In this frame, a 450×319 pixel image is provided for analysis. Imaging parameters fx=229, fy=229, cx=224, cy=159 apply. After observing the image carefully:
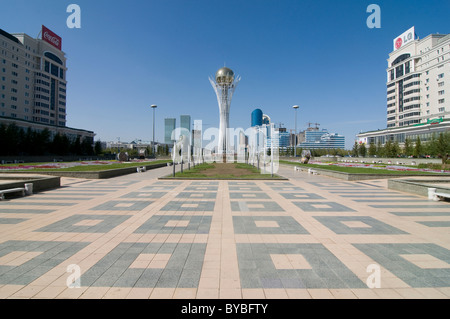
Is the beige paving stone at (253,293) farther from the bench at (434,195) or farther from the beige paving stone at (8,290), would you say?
the bench at (434,195)

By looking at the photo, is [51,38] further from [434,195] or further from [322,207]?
[434,195]

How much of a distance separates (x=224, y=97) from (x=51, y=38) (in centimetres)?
6103

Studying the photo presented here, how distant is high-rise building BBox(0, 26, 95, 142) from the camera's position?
55.5 metres

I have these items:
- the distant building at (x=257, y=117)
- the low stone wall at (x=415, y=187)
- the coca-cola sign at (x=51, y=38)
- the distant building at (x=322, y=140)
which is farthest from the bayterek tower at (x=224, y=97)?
the distant building at (x=322, y=140)

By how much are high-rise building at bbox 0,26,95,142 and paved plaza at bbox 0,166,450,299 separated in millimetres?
56277

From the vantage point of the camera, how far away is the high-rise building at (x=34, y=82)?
55.5 m

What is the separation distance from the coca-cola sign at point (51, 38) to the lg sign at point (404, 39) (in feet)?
364

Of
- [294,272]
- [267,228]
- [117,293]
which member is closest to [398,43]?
[267,228]

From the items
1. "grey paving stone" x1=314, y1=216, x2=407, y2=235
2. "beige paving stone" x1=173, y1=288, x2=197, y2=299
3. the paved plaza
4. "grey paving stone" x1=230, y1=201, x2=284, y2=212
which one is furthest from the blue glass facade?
"beige paving stone" x1=173, y1=288, x2=197, y2=299

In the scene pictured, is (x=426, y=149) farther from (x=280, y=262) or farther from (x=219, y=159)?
(x=280, y=262)

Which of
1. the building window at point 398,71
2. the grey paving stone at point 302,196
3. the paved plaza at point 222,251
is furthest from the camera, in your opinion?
the building window at point 398,71

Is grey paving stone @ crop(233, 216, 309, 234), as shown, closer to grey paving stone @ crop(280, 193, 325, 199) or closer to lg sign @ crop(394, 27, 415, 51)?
grey paving stone @ crop(280, 193, 325, 199)

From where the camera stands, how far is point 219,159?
54.6m

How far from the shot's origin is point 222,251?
495 cm
